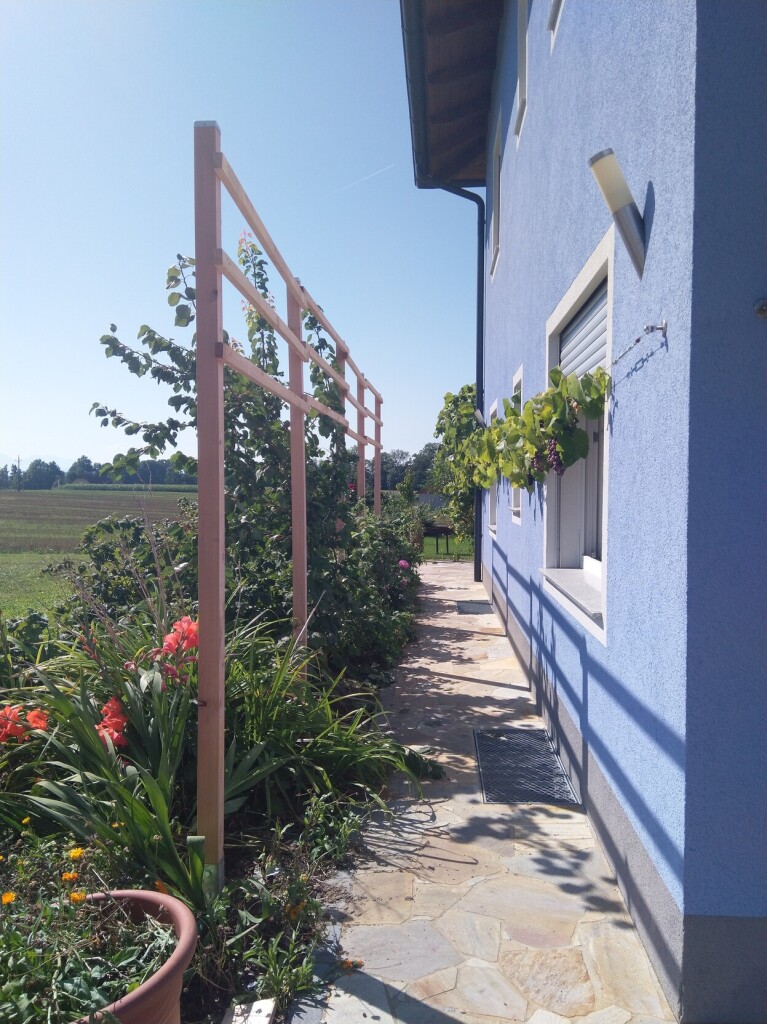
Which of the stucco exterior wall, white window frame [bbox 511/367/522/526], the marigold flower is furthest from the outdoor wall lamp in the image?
white window frame [bbox 511/367/522/526]

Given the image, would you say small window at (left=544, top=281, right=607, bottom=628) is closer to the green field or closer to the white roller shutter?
the white roller shutter

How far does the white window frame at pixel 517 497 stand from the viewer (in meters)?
6.33

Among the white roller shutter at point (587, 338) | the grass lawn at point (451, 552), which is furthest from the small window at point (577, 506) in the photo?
the grass lawn at point (451, 552)

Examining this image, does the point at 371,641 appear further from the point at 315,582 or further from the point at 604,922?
the point at 604,922

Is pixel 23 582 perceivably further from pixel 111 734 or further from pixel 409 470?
pixel 111 734

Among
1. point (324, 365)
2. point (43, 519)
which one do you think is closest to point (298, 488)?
point (324, 365)

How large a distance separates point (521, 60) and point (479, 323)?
218 inches

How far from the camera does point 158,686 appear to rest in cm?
310

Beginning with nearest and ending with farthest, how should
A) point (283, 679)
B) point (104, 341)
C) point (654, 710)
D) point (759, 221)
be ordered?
point (759, 221)
point (654, 710)
point (283, 679)
point (104, 341)

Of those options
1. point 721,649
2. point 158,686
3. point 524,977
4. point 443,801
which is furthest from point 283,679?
point 721,649

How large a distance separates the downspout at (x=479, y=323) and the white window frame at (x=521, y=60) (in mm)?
4632

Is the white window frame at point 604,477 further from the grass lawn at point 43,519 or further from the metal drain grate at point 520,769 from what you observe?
the grass lawn at point 43,519

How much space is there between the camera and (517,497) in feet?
22.2

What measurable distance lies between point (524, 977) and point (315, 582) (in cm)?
296
